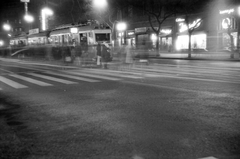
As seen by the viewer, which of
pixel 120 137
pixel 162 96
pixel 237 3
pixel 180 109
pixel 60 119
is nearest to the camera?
pixel 120 137

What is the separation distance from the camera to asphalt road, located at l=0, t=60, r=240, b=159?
13.8 feet

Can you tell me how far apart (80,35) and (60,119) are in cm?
2379

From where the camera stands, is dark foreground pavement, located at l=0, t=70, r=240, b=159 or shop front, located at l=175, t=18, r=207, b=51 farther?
shop front, located at l=175, t=18, r=207, b=51

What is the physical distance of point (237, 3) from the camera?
32.1m

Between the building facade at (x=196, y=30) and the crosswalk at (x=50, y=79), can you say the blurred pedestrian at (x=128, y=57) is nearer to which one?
the crosswalk at (x=50, y=79)

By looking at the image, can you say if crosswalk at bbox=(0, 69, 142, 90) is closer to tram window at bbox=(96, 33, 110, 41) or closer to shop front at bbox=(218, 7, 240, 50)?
tram window at bbox=(96, 33, 110, 41)

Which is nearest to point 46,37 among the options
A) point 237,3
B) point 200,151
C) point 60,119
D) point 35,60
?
point 35,60

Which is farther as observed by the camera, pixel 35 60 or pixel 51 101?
pixel 35 60

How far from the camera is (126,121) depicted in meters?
5.82

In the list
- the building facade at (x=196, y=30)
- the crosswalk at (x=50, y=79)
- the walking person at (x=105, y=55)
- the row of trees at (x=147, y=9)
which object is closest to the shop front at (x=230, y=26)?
the building facade at (x=196, y=30)

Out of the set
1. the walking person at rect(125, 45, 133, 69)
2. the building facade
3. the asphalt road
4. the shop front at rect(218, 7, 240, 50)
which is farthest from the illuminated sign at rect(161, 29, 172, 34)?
the asphalt road

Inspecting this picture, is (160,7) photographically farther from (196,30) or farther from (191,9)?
(196,30)

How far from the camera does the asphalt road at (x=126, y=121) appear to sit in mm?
4195

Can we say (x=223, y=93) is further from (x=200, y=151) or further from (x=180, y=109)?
(x=200, y=151)
